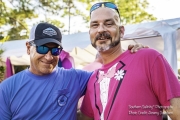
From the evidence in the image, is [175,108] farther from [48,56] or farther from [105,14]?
[48,56]

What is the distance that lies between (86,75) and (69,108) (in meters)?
0.38

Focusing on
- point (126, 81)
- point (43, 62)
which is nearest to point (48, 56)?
point (43, 62)

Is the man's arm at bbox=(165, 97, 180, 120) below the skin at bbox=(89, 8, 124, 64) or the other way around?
below

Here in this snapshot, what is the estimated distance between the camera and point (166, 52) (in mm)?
3938

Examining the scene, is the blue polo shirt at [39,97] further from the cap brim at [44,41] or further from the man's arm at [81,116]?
the cap brim at [44,41]

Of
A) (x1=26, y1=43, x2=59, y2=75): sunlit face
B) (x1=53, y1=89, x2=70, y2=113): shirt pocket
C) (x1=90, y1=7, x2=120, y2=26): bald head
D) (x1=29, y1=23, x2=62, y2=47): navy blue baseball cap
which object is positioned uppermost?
(x1=90, y1=7, x2=120, y2=26): bald head

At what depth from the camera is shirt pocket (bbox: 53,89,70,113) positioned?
194 centimetres

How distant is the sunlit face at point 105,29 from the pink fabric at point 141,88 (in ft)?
0.70

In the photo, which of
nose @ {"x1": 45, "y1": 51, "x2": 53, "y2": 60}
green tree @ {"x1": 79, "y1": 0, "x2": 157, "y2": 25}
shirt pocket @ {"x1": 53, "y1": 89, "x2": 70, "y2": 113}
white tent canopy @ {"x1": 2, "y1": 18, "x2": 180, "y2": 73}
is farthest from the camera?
green tree @ {"x1": 79, "y1": 0, "x2": 157, "y2": 25}

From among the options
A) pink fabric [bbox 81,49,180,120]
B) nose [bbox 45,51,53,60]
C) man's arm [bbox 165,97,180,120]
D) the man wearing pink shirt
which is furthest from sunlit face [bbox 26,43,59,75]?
man's arm [bbox 165,97,180,120]

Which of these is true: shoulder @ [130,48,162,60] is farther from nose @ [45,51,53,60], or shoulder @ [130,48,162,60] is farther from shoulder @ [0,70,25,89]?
shoulder @ [0,70,25,89]

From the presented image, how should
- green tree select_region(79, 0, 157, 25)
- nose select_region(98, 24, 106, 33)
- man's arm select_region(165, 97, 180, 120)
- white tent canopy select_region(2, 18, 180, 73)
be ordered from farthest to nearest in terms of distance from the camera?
1. green tree select_region(79, 0, 157, 25)
2. white tent canopy select_region(2, 18, 180, 73)
3. nose select_region(98, 24, 106, 33)
4. man's arm select_region(165, 97, 180, 120)

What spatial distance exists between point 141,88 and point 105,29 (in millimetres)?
556

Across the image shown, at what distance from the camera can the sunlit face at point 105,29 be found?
6.01 feet
